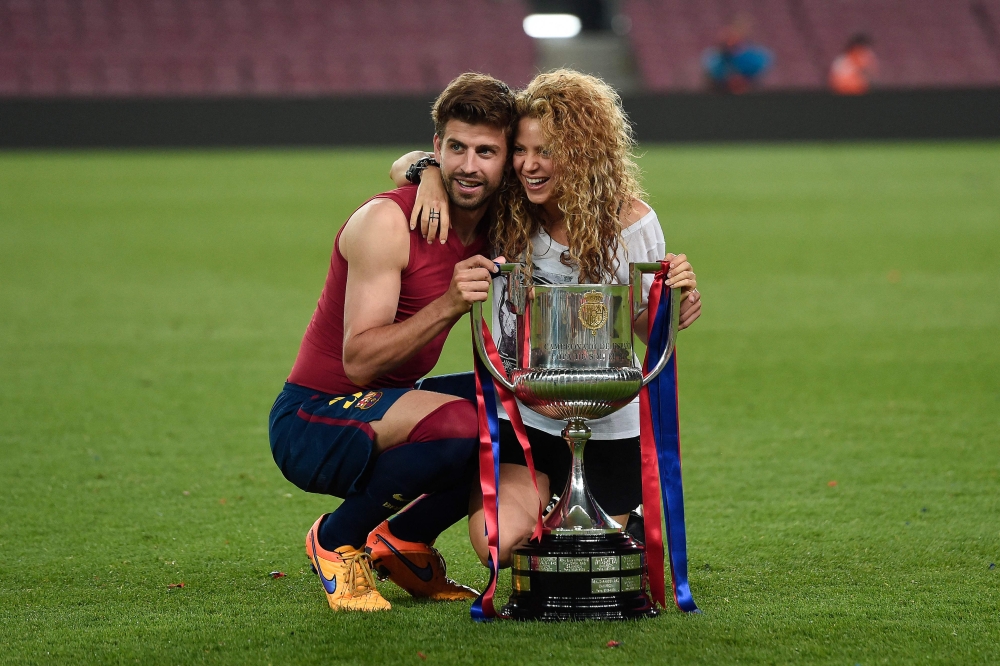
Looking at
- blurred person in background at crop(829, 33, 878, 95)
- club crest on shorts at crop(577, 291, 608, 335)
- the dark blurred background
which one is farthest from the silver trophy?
blurred person in background at crop(829, 33, 878, 95)

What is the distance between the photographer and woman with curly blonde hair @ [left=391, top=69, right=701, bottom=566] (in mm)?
3070

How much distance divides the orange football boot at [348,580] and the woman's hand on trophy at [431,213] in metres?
0.82

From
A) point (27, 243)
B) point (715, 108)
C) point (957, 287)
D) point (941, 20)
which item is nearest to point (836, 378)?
point (957, 287)

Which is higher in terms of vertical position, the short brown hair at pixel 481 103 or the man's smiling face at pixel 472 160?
the short brown hair at pixel 481 103

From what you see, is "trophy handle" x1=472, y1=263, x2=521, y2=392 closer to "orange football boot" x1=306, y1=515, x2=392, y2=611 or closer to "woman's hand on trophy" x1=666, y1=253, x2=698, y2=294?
"woman's hand on trophy" x1=666, y1=253, x2=698, y2=294

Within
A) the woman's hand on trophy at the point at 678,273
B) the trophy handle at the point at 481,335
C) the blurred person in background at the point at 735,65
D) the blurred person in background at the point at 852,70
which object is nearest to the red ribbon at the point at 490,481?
the trophy handle at the point at 481,335

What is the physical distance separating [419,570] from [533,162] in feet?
3.56

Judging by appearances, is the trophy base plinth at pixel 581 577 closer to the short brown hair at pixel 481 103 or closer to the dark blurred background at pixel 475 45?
the short brown hair at pixel 481 103

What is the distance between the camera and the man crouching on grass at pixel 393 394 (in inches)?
119

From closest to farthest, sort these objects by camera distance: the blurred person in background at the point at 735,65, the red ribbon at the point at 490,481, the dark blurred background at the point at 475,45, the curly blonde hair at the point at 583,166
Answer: the red ribbon at the point at 490,481
the curly blonde hair at the point at 583,166
the blurred person in background at the point at 735,65
the dark blurred background at the point at 475,45

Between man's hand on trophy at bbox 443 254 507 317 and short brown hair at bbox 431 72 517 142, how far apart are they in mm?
424

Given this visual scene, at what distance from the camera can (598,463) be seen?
3.34m

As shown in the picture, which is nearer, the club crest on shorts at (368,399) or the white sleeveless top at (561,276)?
the club crest on shorts at (368,399)

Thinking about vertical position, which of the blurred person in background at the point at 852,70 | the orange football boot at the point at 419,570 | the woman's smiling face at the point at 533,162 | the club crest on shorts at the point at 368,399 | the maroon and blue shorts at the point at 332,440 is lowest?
the orange football boot at the point at 419,570
